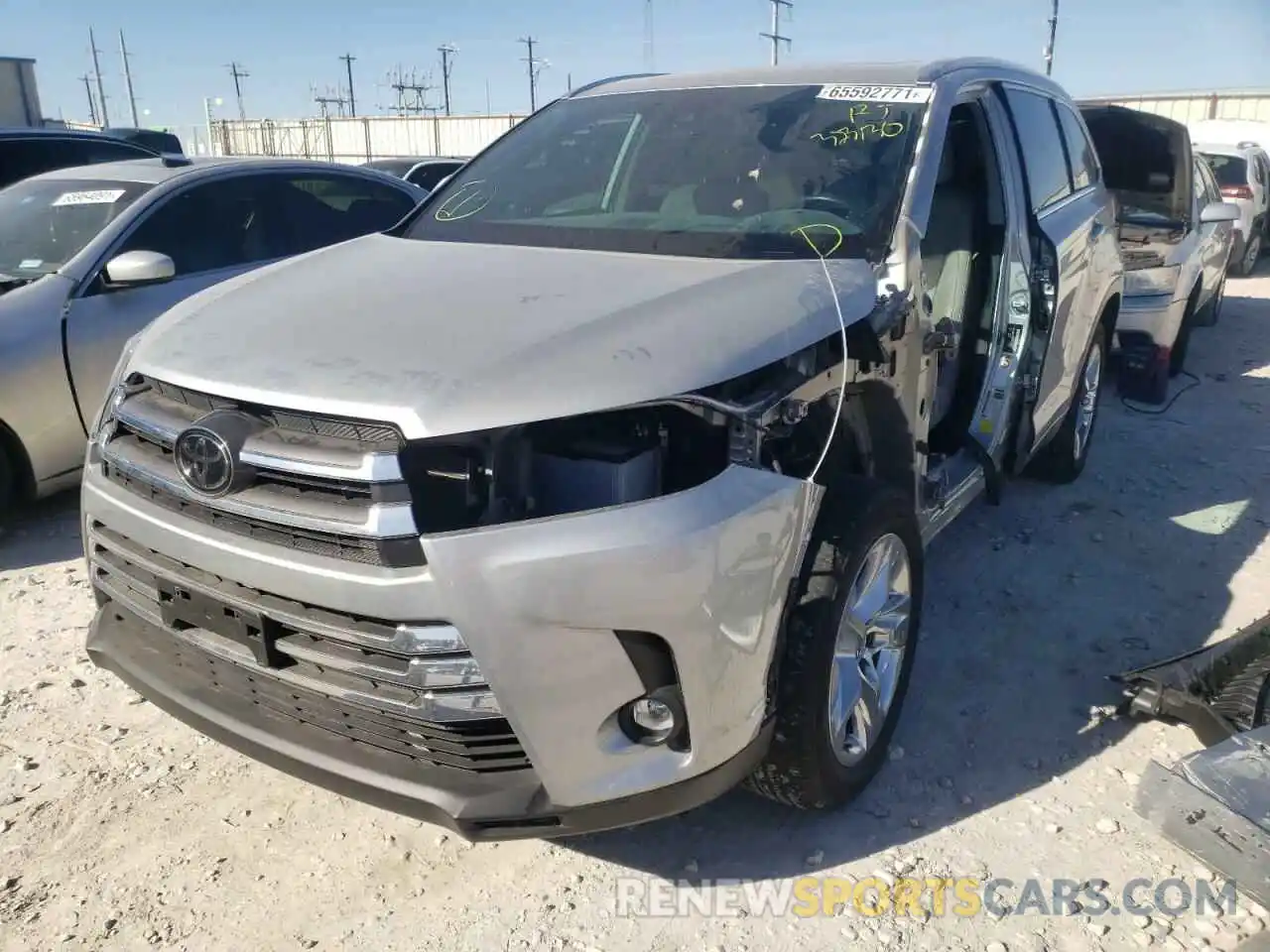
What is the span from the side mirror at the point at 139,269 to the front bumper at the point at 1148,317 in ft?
18.9

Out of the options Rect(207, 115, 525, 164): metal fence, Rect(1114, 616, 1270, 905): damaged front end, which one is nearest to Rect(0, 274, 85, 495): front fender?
Rect(1114, 616, 1270, 905): damaged front end

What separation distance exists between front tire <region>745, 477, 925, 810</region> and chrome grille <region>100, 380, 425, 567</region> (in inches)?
37.2

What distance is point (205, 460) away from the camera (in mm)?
2170

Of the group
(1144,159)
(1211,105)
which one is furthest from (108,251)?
(1211,105)

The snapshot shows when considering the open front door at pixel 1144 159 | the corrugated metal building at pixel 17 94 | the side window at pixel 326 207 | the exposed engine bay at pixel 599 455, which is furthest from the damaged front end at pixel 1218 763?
the corrugated metal building at pixel 17 94

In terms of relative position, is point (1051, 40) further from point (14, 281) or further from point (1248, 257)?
point (14, 281)

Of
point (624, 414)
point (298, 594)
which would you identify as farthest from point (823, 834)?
point (298, 594)

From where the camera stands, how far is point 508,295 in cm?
257

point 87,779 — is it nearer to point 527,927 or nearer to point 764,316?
point 527,927

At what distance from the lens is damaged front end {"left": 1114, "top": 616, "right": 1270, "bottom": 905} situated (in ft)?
7.88

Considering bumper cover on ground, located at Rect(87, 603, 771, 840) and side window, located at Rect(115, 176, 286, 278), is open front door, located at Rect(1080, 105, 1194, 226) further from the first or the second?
bumper cover on ground, located at Rect(87, 603, 771, 840)

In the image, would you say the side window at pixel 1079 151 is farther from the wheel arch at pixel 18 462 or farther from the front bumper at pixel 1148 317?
the wheel arch at pixel 18 462

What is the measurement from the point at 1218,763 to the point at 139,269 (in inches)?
174

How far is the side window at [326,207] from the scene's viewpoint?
18.5 ft
